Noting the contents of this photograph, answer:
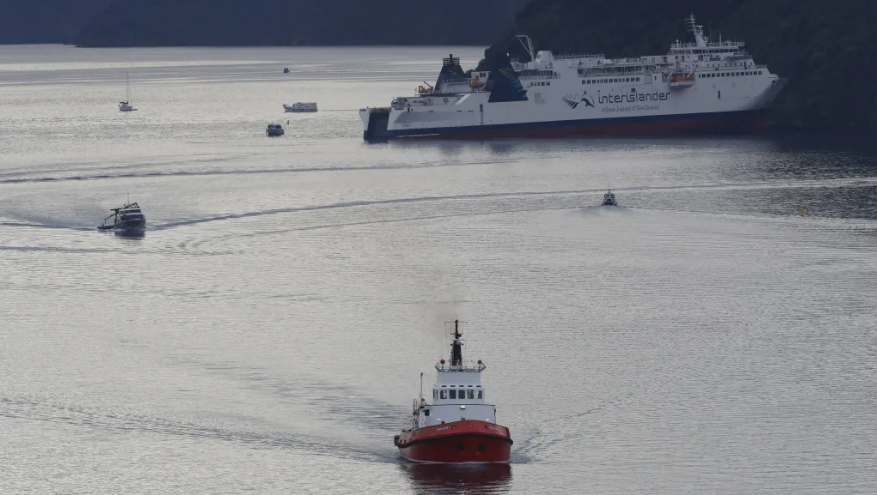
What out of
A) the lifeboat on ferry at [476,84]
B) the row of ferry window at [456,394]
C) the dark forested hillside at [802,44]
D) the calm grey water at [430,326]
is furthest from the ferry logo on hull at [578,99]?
the row of ferry window at [456,394]

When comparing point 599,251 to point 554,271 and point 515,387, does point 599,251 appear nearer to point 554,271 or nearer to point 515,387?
point 554,271

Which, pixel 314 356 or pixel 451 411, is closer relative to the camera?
pixel 451 411

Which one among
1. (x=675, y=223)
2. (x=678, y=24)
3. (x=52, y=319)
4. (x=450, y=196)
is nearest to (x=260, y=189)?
(x=450, y=196)

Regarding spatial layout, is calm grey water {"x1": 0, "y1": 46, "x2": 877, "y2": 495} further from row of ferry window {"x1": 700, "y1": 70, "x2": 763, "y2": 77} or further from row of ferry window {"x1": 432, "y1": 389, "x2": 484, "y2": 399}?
row of ferry window {"x1": 700, "y1": 70, "x2": 763, "y2": 77}

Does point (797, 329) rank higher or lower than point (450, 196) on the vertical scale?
lower

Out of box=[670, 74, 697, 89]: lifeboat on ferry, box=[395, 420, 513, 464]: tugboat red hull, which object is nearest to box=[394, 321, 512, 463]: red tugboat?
box=[395, 420, 513, 464]: tugboat red hull

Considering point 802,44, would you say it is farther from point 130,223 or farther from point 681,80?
point 130,223

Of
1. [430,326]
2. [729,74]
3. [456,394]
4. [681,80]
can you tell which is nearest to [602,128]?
[681,80]

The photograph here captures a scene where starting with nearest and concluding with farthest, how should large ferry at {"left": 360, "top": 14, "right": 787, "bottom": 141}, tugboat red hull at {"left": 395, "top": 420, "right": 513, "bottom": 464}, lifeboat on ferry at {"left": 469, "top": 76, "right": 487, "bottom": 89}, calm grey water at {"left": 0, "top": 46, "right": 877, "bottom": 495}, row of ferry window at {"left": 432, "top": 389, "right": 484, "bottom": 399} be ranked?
1. tugboat red hull at {"left": 395, "top": 420, "right": 513, "bottom": 464}
2. row of ferry window at {"left": 432, "top": 389, "right": 484, "bottom": 399}
3. calm grey water at {"left": 0, "top": 46, "right": 877, "bottom": 495}
4. large ferry at {"left": 360, "top": 14, "right": 787, "bottom": 141}
5. lifeboat on ferry at {"left": 469, "top": 76, "right": 487, "bottom": 89}
